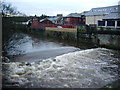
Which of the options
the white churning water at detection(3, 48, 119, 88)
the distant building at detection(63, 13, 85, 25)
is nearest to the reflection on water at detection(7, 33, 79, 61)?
the white churning water at detection(3, 48, 119, 88)

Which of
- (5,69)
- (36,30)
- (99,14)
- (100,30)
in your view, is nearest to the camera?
(5,69)

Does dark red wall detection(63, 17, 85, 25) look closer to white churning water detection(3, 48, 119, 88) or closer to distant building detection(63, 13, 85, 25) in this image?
distant building detection(63, 13, 85, 25)

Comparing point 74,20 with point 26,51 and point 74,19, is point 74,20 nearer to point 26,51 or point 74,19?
point 74,19

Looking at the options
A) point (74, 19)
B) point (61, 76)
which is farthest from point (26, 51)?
point (74, 19)

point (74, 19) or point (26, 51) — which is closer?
point (26, 51)

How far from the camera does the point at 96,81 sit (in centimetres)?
589

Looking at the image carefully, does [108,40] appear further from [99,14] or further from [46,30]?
[46,30]

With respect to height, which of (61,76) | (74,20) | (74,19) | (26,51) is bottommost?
Result: (61,76)

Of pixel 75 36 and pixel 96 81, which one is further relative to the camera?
pixel 75 36

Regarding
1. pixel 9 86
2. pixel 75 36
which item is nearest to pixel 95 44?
pixel 75 36

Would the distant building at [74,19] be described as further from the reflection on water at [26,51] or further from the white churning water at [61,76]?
the white churning water at [61,76]

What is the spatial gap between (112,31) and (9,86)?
11963 mm

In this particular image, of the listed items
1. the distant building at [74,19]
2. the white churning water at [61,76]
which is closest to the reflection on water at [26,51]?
the white churning water at [61,76]

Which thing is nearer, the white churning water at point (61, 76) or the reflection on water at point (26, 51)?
the white churning water at point (61, 76)
